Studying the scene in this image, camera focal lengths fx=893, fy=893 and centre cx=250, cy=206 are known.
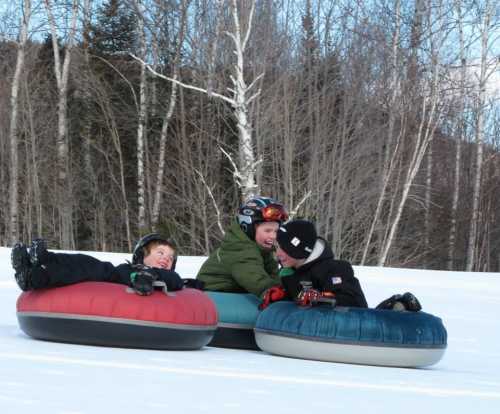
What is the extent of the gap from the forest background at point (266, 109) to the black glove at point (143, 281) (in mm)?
11352

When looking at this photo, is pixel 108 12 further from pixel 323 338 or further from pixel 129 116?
pixel 323 338

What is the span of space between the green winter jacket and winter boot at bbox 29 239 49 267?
4.81 ft

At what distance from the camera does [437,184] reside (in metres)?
32.2

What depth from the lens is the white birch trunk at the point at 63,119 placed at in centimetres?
2378

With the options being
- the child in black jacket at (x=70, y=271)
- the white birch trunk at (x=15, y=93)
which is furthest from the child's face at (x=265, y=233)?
Result: the white birch trunk at (x=15, y=93)

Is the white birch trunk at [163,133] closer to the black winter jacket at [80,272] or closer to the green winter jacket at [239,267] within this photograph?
the green winter jacket at [239,267]

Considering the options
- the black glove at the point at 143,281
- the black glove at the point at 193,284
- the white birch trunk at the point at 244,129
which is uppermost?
the white birch trunk at the point at 244,129

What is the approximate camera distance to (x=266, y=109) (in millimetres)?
21938

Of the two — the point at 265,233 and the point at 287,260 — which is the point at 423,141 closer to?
the point at 265,233

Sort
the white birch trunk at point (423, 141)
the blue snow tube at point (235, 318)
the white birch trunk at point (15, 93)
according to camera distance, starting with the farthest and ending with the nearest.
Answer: the white birch trunk at point (15, 93) → the white birch trunk at point (423, 141) → the blue snow tube at point (235, 318)

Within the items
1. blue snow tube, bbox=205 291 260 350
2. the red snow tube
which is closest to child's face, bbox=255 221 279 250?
blue snow tube, bbox=205 291 260 350

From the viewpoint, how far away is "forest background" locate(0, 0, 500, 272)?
21094 millimetres

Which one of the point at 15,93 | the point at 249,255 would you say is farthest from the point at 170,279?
the point at 15,93

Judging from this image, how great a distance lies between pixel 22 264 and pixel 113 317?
62 cm
